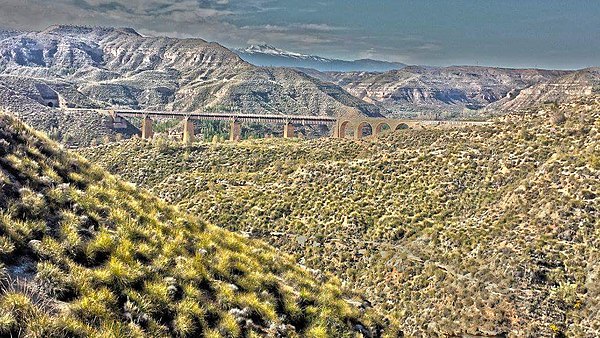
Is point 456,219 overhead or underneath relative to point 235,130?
overhead

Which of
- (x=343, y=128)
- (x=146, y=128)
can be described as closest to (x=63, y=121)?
(x=146, y=128)

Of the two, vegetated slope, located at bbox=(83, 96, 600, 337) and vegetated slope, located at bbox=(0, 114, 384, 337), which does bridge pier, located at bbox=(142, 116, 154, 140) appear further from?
vegetated slope, located at bbox=(0, 114, 384, 337)

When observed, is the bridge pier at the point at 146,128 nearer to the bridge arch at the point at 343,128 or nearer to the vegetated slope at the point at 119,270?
the bridge arch at the point at 343,128

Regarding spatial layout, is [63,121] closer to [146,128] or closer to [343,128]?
[146,128]

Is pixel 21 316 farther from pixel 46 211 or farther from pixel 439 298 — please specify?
pixel 439 298

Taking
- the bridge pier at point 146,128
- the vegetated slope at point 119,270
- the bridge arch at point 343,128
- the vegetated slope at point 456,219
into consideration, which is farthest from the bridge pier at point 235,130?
the vegetated slope at point 119,270

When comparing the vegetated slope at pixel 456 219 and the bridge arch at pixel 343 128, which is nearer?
the vegetated slope at pixel 456 219
